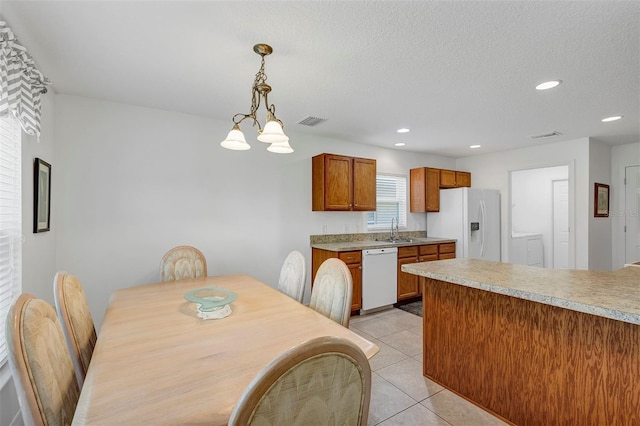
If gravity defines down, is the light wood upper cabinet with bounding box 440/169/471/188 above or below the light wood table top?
above

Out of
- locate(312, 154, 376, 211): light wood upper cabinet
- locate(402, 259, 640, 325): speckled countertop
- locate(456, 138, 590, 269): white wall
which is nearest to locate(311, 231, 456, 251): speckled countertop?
locate(312, 154, 376, 211): light wood upper cabinet

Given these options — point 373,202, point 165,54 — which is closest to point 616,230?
point 373,202

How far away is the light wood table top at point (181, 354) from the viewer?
2.85ft

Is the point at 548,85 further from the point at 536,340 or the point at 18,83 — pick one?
the point at 18,83

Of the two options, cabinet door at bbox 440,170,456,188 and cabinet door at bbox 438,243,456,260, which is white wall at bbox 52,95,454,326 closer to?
cabinet door at bbox 438,243,456,260

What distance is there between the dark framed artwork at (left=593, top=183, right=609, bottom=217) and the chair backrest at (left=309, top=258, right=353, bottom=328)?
4503 millimetres

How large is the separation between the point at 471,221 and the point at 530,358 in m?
3.24

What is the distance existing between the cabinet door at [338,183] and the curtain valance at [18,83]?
2.76 m

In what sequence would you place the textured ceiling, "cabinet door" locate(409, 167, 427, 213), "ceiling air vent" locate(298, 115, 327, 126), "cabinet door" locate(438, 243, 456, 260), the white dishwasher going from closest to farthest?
the textured ceiling → "ceiling air vent" locate(298, 115, 327, 126) → the white dishwasher → "cabinet door" locate(438, 243, 456, 260) → "cabinet door" locate(409, 167, 427, 213)

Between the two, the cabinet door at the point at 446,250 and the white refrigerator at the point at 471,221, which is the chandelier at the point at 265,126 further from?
the white refrigerator at the point at 471,221

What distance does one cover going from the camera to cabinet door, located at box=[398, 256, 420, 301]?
4.11m

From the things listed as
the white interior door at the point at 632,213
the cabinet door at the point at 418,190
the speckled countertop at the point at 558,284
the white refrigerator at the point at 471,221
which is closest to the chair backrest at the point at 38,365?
the speckled countertop at the point at 558,284

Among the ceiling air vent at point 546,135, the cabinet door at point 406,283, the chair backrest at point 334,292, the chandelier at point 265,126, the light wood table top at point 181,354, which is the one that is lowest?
the cabinet door at point 406,283

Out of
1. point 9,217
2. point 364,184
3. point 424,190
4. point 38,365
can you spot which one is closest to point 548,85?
point 364,184
